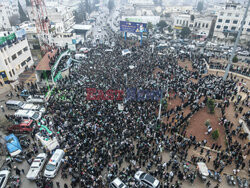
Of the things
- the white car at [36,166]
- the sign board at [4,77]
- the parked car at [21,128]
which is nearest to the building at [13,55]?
the sign board at [4,77]

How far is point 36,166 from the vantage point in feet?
42.3

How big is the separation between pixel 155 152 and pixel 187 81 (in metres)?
14.2

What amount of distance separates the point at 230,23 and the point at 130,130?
45110 millimetres

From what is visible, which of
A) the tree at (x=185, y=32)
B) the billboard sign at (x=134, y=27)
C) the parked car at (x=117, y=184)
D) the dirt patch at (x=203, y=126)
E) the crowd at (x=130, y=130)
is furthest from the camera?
the tree at (x=185, y=32)

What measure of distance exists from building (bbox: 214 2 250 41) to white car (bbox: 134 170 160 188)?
150 feet

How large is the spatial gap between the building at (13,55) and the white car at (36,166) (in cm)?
1758

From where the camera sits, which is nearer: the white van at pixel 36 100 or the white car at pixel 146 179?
the white car at pixel 146 179

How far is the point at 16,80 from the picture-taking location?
2555 cm

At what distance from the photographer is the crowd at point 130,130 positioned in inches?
514

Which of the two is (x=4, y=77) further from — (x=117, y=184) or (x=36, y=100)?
(x=117, y=184)

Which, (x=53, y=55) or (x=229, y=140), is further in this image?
(x=53, y=55)

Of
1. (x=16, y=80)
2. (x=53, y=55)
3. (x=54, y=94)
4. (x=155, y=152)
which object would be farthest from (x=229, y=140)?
(x=16, y=80)

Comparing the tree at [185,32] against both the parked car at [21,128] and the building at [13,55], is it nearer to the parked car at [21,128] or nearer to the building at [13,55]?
the building at [13,55]

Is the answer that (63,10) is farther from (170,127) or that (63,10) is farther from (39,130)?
(170,127)
